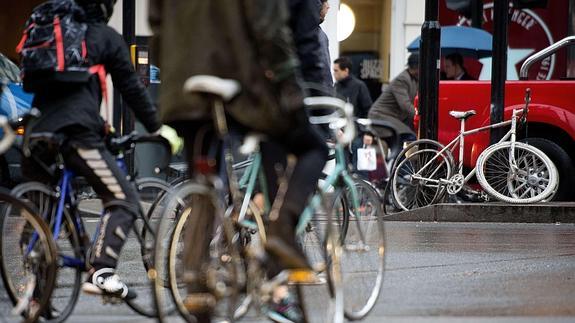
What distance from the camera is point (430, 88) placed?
14328 mm

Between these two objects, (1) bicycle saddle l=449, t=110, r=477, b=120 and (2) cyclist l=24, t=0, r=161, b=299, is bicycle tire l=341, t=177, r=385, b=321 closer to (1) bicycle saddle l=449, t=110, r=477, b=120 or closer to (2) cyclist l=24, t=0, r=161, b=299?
(2) cyclist l=24, t=0, r=161, b=299

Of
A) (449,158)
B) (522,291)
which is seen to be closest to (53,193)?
(522,291)

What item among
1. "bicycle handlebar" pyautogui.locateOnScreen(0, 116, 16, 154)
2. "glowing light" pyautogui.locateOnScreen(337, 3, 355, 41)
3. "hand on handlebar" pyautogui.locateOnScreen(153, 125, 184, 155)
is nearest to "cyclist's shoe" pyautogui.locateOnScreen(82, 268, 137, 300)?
"hand on handlebar" pyautogui.locateOnScreen(153, 125, 184, 155)

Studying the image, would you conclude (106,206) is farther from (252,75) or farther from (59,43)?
(252,75)

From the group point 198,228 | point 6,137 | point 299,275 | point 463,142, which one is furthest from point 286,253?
point 463,142

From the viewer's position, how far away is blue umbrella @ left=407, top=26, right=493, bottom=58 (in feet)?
61.6

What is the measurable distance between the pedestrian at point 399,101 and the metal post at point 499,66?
9.68 ft

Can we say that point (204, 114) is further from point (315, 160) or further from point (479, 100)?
point (479, 100)

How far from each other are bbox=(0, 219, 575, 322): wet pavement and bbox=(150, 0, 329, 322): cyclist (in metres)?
1.41

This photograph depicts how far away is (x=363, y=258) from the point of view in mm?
6926

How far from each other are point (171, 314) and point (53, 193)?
0.80 metres

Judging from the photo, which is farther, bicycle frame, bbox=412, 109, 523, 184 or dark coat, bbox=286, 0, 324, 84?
bicycle frame, bbox=412, 109, 523, 184

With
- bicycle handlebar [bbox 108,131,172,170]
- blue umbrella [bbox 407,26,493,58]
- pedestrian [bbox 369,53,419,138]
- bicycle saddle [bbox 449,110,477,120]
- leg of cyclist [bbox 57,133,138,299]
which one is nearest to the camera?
leg of cyclist [bbox 57,133,138,299]

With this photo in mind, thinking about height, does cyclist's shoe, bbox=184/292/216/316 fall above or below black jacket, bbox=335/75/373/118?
above
